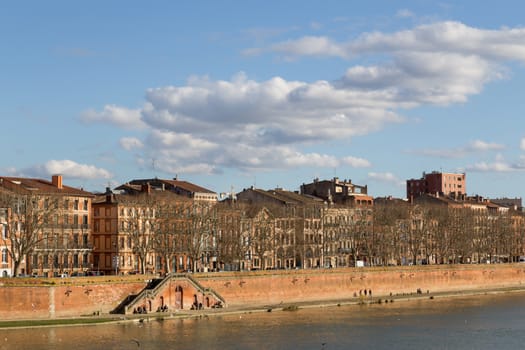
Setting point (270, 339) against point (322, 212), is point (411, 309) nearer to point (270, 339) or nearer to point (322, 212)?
point (270, 339)

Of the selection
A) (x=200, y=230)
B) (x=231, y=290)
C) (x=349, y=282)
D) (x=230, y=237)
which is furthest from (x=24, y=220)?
(x=349, y=282)

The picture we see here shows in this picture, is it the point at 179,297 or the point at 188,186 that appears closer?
the point at 179,297

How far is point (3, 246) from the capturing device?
92312 mm

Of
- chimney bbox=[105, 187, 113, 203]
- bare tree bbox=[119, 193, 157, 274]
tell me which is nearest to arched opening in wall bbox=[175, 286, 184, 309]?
bare tree bbox=[119, 193, 157, 274]

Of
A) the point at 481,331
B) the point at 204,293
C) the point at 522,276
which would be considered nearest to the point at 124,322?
the point at 204,293

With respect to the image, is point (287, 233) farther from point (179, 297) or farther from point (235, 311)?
point (179, 297)

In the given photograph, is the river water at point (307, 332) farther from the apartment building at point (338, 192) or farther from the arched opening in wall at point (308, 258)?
the apartment building at point (338, 192)

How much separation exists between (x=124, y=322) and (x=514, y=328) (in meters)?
29.9

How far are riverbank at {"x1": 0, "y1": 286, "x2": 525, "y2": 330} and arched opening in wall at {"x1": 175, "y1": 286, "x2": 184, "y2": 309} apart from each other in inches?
35.2

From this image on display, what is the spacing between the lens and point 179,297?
3356 inches

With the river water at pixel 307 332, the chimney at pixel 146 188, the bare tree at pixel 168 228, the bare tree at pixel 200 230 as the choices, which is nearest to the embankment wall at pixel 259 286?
the river water at pixel 307 332

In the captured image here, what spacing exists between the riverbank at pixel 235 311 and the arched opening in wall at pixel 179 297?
0.89 metres

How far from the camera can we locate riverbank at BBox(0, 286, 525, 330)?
75.2m

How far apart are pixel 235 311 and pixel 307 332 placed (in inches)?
516
